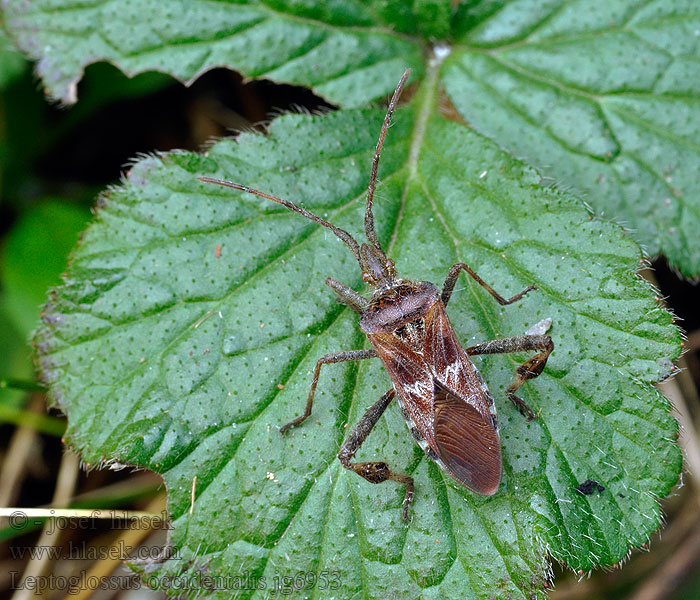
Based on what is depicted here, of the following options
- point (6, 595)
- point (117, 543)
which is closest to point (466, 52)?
point (117, 543)

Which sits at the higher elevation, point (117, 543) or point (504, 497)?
point (117, 543)

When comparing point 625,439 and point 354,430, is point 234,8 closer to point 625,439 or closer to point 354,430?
point 354,430

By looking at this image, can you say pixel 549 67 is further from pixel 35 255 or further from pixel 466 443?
pixel 35 255

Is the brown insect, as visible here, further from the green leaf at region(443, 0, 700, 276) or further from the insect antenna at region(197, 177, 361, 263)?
the green leaf at region(443, 0, 700, 276)

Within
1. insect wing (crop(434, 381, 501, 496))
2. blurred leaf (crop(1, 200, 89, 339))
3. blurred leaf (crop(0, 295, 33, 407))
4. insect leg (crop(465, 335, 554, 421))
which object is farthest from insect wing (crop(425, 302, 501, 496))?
blurred leaf (crop(0, 295, 33, 407))

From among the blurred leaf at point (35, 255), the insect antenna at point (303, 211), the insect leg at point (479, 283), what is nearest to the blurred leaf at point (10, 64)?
the blurred leaf at point (35, 255)

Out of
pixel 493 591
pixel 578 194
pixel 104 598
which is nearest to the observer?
pixel 493 591

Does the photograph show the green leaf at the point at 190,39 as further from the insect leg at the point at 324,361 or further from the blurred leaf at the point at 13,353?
the blurred leaf at the point at 13,353
